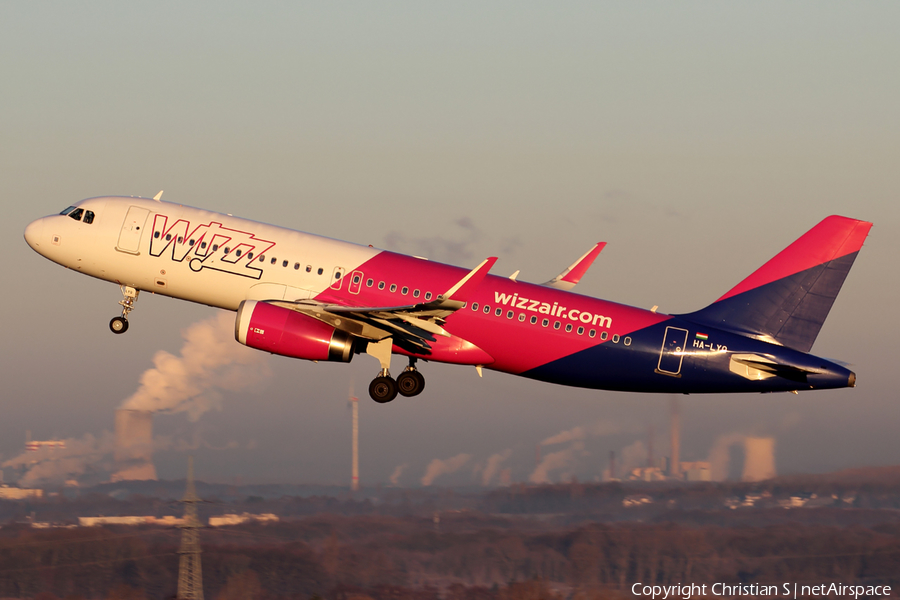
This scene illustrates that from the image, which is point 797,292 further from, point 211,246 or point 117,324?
point 117,324

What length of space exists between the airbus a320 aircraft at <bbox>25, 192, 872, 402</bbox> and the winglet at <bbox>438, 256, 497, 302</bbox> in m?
2.35

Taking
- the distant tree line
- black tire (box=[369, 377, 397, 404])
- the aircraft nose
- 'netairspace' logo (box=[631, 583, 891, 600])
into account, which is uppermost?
the aircraft nose

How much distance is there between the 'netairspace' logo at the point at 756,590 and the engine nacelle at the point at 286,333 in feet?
116

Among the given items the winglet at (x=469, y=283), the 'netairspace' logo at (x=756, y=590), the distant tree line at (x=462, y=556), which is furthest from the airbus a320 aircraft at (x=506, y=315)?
the 'netairspace' logo at (x=756, y=590)

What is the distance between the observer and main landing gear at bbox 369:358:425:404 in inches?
1420

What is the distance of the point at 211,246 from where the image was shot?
3594cm

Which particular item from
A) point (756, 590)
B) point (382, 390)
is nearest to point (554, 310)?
point (382, 390)

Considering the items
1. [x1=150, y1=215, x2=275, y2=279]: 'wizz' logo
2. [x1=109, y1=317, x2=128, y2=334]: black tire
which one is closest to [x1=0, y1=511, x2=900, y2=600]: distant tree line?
[x1=109, y1=317, x2=128, y2=334]: black tire

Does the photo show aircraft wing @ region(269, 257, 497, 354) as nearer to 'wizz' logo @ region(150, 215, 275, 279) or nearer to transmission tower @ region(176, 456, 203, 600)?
'wizz' logo @ region(150, 215, 275, 279)

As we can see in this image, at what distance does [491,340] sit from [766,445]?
84.7ft

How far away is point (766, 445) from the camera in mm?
54188

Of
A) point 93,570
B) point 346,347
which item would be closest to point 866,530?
point 346,347

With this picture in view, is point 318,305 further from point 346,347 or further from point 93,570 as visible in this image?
point 93,570

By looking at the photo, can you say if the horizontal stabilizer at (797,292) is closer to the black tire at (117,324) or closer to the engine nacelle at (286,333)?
the engine nacelle at (286,333)
